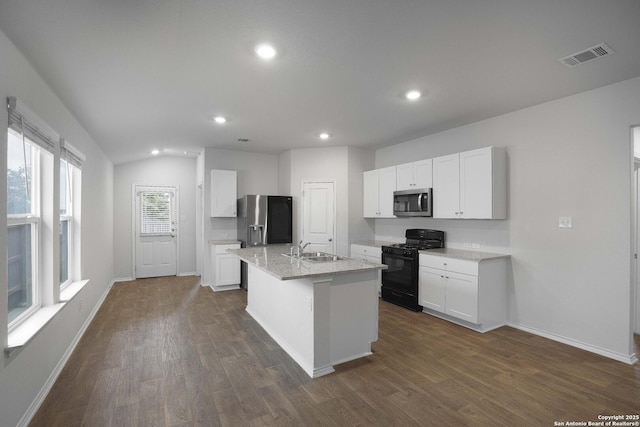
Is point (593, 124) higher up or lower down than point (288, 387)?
higher up

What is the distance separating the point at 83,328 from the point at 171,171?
13.4ft

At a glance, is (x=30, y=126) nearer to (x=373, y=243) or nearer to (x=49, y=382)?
(x=49, y=382)

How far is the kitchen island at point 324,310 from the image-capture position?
270 cm

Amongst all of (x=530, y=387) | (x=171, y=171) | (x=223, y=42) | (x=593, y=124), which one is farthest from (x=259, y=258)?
(x=171, y=171)

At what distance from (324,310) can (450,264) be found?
1.99m

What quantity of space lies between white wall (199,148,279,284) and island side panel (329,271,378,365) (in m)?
3.82

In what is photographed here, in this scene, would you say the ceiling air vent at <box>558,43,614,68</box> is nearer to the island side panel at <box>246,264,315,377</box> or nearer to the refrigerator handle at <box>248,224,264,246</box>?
the island side panel at <box>246,264,315,377</box>

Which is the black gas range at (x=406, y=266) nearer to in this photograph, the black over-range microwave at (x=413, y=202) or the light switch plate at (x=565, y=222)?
the black over-range microwave at (x=413, y=202)

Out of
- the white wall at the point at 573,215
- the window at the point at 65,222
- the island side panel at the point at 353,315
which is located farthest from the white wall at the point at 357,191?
the window at the point at 65,222

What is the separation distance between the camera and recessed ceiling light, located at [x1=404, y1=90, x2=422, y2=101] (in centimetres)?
314

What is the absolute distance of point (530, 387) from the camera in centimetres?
249

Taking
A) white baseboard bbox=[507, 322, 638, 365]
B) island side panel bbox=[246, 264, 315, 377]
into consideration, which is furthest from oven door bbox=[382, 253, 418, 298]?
island side panel bbox=[246, 264, 315, 377]

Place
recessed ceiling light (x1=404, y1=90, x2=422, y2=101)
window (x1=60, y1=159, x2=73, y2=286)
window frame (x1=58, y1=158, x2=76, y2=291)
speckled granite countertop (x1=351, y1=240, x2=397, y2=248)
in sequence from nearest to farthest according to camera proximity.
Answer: recessed ceiling light (x1=404, y1=90, x2=422, y2=101) < window (x1=60, y1=159, x2=73, y2=286) < window frame (x1=58, y1=158, x2=76, y2=291) < speckled granite countertop (x1=351, y1=240, x2=397, y2=248)

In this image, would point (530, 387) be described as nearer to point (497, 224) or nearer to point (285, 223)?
point (497, 224)
